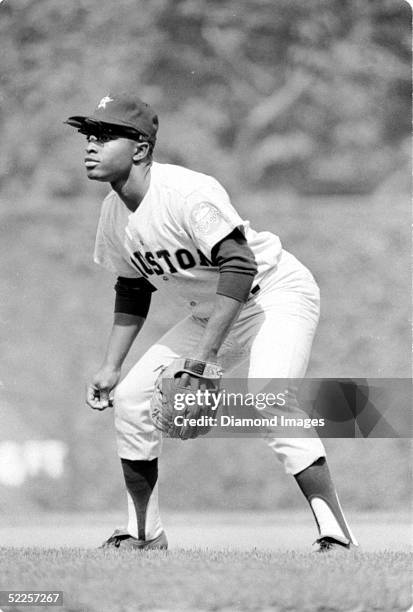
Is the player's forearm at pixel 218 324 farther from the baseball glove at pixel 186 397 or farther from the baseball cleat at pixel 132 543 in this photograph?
the baseball cleat at pixel 132 543

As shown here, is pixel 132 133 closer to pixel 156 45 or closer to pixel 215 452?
pixel 215 452

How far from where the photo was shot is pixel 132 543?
313 centimetres

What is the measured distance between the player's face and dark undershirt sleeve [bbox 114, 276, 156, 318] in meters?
0.47

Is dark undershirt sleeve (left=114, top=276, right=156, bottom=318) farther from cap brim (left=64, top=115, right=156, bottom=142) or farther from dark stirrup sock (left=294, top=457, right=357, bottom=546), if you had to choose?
dark stirrup sock (left=294, top=457, right=357, bottom=546)

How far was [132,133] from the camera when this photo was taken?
291cm

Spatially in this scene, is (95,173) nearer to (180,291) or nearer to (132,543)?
(180,291)

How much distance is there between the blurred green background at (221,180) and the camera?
5070mm

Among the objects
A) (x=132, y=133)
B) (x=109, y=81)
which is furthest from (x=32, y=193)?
(x=132, y=133)

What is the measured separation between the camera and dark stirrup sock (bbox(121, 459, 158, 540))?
312cm

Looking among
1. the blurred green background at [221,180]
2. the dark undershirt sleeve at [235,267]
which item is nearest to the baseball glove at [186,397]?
the dark undershirt sleeve at [235,267]

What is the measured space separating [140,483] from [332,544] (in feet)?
2.31

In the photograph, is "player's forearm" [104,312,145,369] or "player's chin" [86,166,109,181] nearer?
"player's chin" [86,166,109,181]

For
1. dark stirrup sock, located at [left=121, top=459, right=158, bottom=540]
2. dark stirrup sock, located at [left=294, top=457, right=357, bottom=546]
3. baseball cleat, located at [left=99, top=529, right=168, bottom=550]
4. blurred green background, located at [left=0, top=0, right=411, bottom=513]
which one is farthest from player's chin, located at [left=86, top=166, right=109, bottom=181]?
blurred green background, located at [left=0, top=0, right=411, bottom=513]

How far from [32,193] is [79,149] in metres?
0.39
